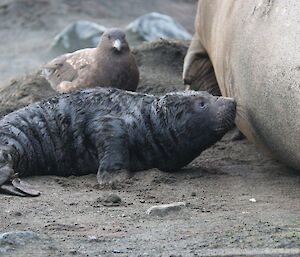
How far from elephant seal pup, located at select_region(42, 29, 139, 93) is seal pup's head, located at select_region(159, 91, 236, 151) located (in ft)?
4.56

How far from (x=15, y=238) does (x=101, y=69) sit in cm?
360

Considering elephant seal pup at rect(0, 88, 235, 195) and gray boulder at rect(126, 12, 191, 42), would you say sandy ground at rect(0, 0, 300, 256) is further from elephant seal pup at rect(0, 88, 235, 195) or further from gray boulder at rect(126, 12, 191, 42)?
gray boulder at rect(126, 12, 191, 42)

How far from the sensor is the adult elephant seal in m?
5.57

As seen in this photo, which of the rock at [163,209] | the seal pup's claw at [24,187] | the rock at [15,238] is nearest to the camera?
the rock at [15,238]

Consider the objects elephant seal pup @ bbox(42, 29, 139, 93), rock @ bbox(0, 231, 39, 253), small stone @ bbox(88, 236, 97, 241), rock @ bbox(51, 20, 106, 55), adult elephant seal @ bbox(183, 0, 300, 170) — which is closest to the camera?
rock @ bbox(0, 231, 39, 253)

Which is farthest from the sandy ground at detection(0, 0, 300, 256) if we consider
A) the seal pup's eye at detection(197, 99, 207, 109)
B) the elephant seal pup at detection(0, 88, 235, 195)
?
the seal pup's eye at detection(197, 99, 207, 109)

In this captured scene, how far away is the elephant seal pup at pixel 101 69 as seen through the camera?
7.71 meters

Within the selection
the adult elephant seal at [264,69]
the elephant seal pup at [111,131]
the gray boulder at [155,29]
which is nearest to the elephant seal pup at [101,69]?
the adult elephant seal at [264,69]

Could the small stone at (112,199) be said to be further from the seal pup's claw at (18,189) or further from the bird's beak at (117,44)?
the bird's beak at (117,44)

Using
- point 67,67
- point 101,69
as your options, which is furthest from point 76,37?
point 101,69

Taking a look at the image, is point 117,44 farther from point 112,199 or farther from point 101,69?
point 112,199

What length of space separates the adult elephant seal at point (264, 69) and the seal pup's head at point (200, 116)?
13 centimetres

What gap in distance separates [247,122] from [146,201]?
49.2 inches

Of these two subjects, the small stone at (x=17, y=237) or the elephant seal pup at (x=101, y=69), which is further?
the elephant seal pup at (x=101, y=69)
